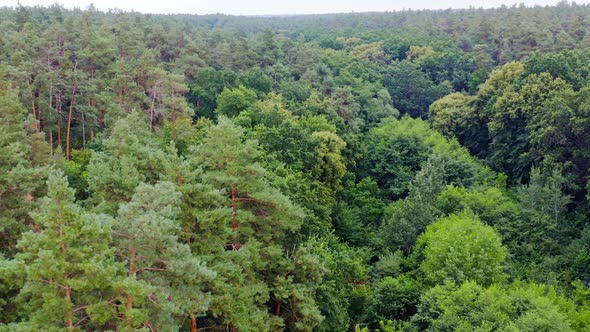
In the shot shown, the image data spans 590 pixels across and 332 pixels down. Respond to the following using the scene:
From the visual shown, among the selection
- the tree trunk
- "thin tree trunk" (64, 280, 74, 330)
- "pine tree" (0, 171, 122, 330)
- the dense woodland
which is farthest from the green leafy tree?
"thin tree trunk" (64, 280, 74, 330)

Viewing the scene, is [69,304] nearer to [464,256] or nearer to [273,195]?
[273,195]

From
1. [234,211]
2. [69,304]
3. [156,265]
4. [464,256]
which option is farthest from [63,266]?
[464,256]

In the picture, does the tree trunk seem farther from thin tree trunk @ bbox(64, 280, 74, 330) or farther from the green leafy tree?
the green leafy tree

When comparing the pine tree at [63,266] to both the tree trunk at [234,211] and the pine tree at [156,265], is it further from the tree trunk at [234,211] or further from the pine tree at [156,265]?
the tree trunk at [234,211]

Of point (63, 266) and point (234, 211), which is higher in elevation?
point (63, 266)

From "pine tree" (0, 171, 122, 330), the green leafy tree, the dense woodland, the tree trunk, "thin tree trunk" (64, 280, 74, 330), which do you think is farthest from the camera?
the green leafy tree

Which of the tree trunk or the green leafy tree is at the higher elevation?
the tree trunk

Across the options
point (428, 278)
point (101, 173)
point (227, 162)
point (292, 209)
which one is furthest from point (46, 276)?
point (428, 278)

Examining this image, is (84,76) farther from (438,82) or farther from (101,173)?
(438,82)
